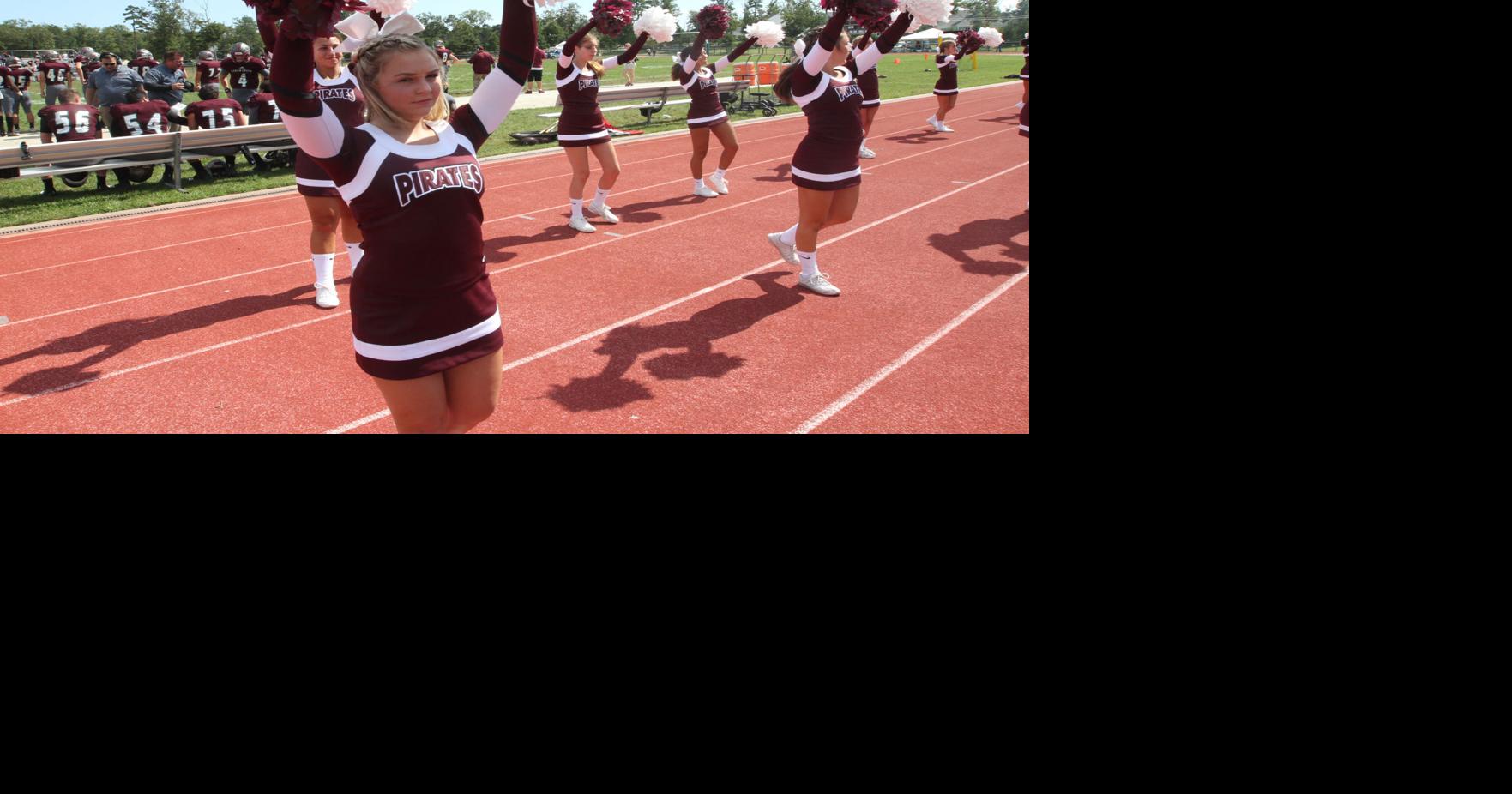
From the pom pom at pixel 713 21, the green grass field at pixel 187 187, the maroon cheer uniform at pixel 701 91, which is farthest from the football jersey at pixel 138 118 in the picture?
the pom pom at pixel 713 21

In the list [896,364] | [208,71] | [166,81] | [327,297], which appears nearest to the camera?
[896,364]

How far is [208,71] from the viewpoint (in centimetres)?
1253

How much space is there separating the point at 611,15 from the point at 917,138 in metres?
8.59

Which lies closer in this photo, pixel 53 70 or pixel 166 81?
pixel 166 81

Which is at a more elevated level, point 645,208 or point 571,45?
point 571,45

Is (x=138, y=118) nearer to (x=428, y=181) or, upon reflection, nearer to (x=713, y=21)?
(x=713, y=21)

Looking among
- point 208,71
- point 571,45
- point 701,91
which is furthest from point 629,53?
point 208,71

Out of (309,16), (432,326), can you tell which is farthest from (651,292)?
(309,16)

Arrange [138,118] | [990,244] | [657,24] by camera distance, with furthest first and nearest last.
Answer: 1. [138,118]
2. [657,24]
3. [990,244]

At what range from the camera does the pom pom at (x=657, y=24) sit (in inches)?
306

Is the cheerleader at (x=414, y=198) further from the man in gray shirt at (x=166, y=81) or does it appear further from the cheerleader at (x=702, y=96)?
the man in gray shirt at (x=166, y=81)

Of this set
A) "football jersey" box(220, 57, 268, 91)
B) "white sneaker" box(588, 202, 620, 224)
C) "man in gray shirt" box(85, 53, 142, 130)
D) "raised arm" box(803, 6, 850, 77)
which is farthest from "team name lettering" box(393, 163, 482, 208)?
"man in gray shirt" box(85, 53, 142, 130)

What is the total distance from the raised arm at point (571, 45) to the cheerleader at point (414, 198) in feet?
15.7

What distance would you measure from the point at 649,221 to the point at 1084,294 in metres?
6.24
